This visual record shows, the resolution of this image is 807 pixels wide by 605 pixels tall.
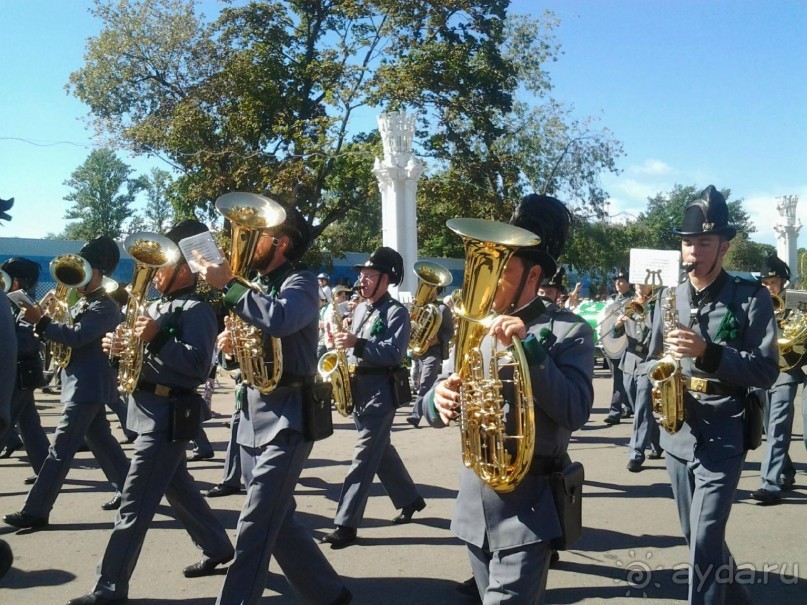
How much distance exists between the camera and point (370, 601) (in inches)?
174

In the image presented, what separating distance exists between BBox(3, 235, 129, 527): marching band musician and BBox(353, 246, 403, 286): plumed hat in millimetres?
1994

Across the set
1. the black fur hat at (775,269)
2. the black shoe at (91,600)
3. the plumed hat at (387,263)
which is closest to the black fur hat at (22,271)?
the plumed hat at (387,263)

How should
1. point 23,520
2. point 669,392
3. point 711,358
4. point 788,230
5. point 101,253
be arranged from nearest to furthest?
point 711,358, point 669,392, point 23,520, point 101,253, point 788,230

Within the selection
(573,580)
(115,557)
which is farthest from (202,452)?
(573,580)

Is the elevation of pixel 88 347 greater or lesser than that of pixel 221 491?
greater

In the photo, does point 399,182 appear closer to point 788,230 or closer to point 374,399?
point 374,399

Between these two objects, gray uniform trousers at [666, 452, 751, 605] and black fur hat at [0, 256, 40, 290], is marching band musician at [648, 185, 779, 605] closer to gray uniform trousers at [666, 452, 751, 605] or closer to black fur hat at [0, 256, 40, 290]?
gray uniform trousers at [666, 452, 751, 605]

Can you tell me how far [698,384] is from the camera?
3.94 metres

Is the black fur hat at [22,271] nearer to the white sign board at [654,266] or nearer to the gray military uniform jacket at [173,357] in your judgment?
the gray military uniform jacket at [173,357]

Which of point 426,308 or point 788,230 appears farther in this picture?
point 788,230

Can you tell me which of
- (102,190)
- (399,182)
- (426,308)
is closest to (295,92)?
(399,182)

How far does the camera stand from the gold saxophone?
584 centimetres

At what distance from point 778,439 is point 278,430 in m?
4.73

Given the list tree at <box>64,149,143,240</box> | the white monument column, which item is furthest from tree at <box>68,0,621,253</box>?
tree at <box>64,149,143,240</box>
